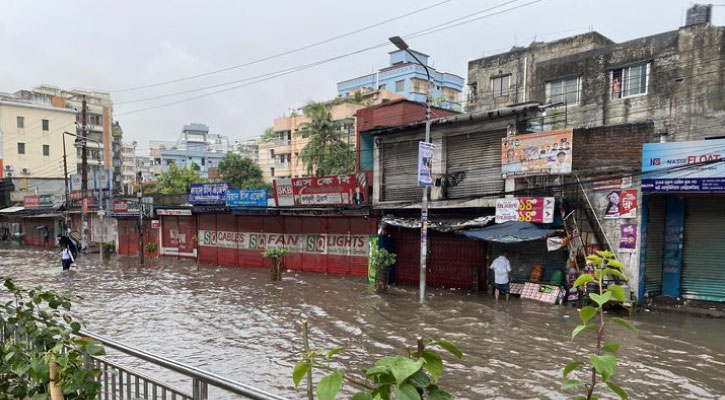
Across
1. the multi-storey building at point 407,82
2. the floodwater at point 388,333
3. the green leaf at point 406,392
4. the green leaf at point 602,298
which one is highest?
the multi-storey building at point 407,82

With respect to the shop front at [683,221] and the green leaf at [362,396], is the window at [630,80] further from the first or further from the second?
the green leaf at [362,396]

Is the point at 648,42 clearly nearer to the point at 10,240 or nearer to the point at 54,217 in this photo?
the point at 54,217

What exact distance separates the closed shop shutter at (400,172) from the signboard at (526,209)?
395 cm

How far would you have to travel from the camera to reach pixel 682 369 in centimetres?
828

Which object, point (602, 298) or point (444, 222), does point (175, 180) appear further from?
point (602, 298)

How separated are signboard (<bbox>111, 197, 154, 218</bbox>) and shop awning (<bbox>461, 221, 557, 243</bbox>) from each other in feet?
78.6

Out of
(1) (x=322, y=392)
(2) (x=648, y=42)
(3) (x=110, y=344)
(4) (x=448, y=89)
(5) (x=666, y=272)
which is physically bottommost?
(5) (x=666, y=272)

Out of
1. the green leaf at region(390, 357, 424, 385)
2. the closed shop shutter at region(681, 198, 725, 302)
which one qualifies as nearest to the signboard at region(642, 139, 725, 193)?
the closed shop shutter at region(681, 198, 725, 302)

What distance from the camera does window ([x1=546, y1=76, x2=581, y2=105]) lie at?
2452 centimetres

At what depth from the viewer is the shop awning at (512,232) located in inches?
527

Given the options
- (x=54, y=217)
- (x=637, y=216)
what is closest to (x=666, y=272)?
(x=637, y=216)

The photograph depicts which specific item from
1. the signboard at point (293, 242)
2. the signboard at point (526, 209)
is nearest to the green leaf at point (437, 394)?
the signboard at point (526, 209)

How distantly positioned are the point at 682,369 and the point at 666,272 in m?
6.10

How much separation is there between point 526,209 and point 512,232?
960mm
